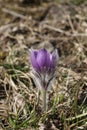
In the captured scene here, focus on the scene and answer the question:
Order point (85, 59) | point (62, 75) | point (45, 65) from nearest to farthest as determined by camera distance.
→ point (45, 65) < point (62, 75) < point (85, 59)

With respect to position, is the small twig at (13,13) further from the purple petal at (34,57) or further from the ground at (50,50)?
the purple petal at (34,57)

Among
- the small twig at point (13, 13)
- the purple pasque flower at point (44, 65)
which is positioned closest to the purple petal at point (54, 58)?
the purple pasque flower at point (44, 65)

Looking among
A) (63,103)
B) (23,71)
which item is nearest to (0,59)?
(23,71)

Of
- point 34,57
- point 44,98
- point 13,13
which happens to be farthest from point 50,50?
point 34,57

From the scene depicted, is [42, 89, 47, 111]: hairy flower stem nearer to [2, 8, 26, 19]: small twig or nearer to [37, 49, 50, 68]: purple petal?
[37, 49, 50, 68]: purple petal

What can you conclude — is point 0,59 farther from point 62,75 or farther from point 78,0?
point 78,0

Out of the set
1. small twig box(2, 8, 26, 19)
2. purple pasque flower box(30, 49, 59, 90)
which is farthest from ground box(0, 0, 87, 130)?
purple pasque flower box(30, 49, 59, 90)
